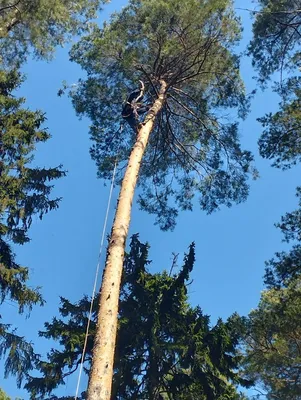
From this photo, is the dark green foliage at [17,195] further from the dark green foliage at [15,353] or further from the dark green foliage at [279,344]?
the dark green foliage at [279,344]

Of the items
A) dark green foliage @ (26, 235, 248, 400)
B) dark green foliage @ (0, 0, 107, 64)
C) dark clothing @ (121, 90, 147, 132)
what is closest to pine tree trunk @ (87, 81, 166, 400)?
dark clothing @ (121, 90, 147, 132)

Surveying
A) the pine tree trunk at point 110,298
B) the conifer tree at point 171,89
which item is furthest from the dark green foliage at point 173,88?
the pine tree trunk at point 110,298

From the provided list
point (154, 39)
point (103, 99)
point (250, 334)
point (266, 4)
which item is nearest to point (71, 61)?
point (103, 99)

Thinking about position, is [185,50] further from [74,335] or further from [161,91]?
[74,335]

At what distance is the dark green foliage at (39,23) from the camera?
12.5 metres

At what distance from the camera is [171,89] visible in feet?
39.8

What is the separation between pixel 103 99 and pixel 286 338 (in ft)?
24.1

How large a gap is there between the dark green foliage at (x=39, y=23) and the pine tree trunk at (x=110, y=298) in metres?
5.79

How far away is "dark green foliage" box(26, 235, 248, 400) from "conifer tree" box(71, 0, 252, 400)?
2.44 m

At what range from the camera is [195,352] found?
9.96 metres

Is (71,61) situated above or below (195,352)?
above

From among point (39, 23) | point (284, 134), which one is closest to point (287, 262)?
point (284, 134)

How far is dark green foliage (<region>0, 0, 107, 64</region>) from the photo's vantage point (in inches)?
492

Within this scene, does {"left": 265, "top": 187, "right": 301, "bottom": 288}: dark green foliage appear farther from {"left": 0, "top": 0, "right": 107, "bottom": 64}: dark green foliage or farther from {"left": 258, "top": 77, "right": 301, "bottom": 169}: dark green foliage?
{"left": 0, "top": 0, "right": 107, "bottom": 64}: dark green foliage
